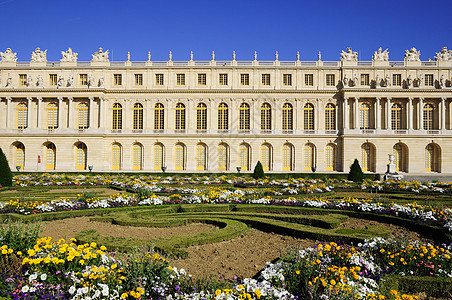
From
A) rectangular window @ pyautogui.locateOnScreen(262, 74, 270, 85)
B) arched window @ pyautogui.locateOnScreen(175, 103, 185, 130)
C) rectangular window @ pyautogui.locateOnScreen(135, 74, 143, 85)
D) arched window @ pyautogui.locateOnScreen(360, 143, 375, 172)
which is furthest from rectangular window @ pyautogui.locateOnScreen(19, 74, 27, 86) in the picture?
arched window @ pyautogui.locateOnScreen(360, 143, 375, 172)

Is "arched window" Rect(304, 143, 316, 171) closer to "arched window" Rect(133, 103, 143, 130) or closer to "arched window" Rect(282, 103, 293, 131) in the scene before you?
"arched window" Rect(282, 103, 293, 131)

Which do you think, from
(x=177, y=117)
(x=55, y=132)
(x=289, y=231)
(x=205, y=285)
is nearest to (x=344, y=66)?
(x=177, y=117)

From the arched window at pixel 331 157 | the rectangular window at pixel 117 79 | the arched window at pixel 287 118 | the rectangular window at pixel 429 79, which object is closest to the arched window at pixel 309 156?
the arched window at pixel 331 157

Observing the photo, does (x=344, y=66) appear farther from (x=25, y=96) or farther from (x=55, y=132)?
(x=25, y=96)

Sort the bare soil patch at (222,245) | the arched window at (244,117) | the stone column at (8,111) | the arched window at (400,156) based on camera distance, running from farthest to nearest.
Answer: the arched window at (244,117) → the stone column at (8,111) → the arched window at (400,156) → the bare soil patch at (222,245)

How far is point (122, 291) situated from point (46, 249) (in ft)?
5.30

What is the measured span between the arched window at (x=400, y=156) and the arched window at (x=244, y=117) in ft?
55.9

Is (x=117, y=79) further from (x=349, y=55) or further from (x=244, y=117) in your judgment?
(x=349, y=55)

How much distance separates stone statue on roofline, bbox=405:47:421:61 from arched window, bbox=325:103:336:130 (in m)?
10.2

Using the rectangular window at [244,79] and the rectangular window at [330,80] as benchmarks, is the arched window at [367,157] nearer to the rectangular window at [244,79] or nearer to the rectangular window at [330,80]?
the rectangular window at [330,80]

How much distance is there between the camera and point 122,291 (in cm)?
438

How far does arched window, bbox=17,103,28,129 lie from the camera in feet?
123

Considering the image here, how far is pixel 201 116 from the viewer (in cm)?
3750

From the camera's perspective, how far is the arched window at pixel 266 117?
1471 inches
